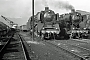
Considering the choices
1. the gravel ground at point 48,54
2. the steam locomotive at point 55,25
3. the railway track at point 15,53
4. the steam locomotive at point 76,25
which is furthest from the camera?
the steam locomotive at point 76,25

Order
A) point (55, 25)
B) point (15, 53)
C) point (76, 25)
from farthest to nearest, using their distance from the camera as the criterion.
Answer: point (76, 25) → point (55, 25) → point (15, 53)

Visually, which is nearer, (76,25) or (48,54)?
(48,54)

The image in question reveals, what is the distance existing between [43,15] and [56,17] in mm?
1834

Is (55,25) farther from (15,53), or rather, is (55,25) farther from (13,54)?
(13,54)

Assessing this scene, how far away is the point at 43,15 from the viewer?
17812 mm

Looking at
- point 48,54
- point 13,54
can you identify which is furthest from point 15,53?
point 48,54

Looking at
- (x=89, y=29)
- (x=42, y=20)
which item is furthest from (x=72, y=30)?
(x=42, y=20)

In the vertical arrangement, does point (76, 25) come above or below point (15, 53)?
above

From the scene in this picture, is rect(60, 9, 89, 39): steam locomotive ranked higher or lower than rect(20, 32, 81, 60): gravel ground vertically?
higher

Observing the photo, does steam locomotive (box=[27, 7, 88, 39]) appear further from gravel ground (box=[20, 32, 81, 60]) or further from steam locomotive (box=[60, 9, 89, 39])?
gravel ground (box=[20, 32, 81, 60])

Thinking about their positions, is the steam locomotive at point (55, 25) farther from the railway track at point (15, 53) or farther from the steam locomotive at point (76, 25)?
the railway track at point (15, 53)

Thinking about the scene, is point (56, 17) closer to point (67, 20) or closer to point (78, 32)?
point (67, 20)

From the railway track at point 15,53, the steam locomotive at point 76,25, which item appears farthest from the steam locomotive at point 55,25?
the railway track at point 15,53

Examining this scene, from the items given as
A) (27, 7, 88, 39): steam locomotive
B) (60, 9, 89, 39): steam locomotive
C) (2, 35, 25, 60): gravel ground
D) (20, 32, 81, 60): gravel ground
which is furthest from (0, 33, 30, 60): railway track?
(60, 9, 89, 39): steam locomotive
